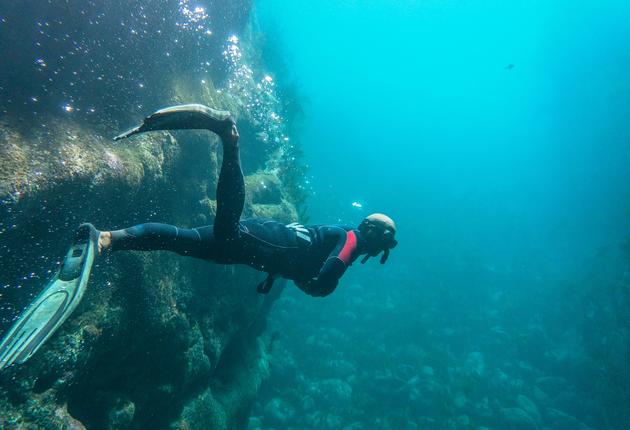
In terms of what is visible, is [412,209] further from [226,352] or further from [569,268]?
[226,352]

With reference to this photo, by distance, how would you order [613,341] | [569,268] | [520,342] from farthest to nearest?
[569,268] → [520,342] → [613,341]

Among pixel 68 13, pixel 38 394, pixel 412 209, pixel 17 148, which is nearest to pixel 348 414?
pixel 38 394

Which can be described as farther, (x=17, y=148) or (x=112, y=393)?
(x=112, y=393)

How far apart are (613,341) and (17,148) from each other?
26.8 metres

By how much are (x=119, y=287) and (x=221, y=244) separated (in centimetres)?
247

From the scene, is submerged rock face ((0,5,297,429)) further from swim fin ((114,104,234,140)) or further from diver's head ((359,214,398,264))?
diver's head ((359,214,398,264))

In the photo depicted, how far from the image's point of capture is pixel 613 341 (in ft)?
62.1

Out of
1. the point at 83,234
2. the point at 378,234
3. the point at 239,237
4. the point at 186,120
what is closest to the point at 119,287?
the point at 83,234

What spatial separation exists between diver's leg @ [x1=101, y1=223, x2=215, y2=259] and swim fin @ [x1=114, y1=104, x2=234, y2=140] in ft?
2.79

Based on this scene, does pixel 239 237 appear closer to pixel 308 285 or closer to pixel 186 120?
pixel 308 285

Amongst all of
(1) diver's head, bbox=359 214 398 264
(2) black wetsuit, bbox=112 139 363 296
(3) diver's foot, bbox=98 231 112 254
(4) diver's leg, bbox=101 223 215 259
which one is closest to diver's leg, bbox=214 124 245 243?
(2) black wetsuit, bbox=112 139 363 296

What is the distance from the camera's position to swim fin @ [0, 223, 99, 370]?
2.49 m

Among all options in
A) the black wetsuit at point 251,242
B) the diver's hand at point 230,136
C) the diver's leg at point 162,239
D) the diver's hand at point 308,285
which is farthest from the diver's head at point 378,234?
the diver's hand at point 230,136

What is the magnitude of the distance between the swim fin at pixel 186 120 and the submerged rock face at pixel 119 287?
6.53ft
